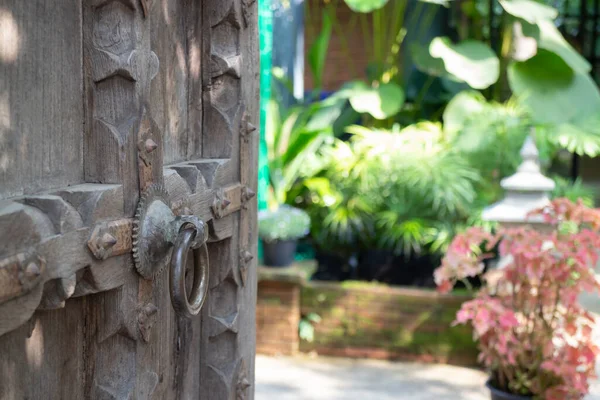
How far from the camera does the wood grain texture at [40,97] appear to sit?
3.56 feet

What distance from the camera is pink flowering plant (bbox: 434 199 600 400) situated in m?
3.48

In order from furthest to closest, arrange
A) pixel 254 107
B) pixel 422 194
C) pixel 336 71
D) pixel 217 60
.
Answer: pixel 336 71, pixel 422 194, pixel 254 107, pixel 217 60

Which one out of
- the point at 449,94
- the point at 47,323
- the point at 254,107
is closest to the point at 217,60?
the point at 254,107

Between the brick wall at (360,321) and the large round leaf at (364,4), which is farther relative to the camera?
the large round leaf at (364,4)

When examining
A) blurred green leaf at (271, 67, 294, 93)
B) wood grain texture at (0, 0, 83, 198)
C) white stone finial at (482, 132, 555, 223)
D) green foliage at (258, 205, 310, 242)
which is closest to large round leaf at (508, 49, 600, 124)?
white stone finial at (482, 132, 555, 223)

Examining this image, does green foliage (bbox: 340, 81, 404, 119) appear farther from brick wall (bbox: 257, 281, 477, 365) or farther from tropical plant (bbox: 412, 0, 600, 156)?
brick wall (bbox: 257, 281, 477, 365)

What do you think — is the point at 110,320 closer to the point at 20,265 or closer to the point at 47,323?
the point at 47,323

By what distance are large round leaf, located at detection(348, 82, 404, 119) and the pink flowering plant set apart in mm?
2264

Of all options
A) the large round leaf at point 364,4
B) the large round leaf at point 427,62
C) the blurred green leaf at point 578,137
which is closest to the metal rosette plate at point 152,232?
the large round leaf at point 364,4

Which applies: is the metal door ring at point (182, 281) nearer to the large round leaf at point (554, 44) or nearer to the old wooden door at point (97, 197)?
the old wooden door at point (97, 197)

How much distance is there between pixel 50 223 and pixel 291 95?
18.8ft

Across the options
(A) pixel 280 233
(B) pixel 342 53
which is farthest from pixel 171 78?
(B) pixel 342 53

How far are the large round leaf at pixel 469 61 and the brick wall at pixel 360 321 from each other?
1.67m

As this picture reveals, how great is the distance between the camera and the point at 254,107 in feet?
6.23
